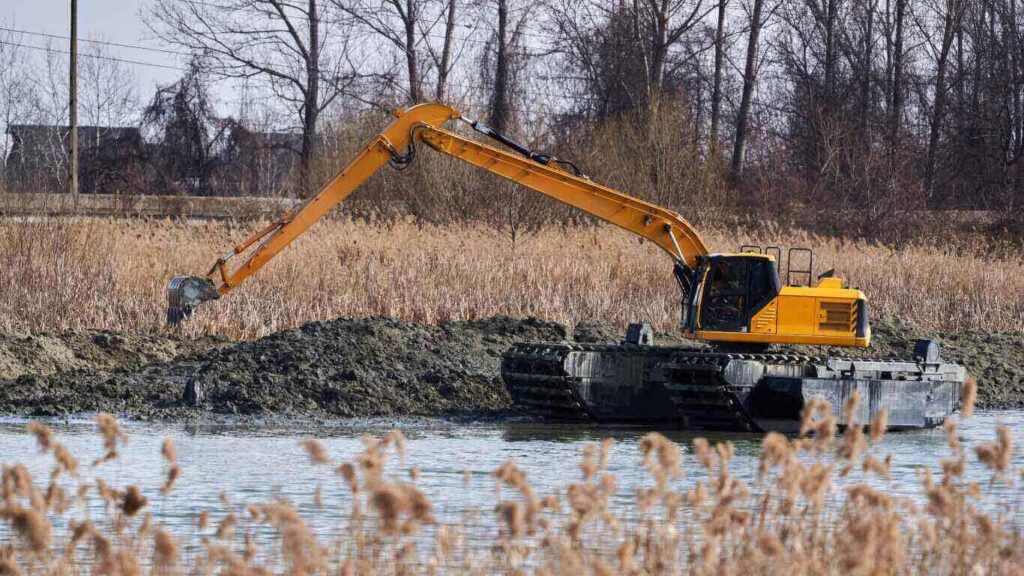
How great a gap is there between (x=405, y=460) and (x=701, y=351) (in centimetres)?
352

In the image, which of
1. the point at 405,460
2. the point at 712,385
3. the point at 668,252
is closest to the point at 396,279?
the point at 668,252

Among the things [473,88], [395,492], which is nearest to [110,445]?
[395,492]

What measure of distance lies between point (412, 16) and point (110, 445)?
3897 cm

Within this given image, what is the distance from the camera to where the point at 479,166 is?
1404 centimetres

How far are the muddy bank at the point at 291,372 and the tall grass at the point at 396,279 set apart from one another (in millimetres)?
1420

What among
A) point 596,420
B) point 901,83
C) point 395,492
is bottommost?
point 596,420

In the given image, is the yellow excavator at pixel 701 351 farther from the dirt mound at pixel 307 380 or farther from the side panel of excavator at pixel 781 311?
the dirt mound at pixel 307 380

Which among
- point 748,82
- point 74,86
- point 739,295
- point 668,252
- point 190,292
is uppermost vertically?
point 748,82

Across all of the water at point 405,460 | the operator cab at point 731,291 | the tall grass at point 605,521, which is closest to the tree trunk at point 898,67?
the water at point 405,460

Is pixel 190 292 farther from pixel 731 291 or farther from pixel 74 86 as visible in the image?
pixel 74 86

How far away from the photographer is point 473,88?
3322 centimetres

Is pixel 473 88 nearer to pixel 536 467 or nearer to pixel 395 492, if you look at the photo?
pixel 536 467

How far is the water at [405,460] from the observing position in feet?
28.1

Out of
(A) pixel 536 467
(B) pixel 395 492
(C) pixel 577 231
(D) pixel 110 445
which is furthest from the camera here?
(C) pixel 577 231
